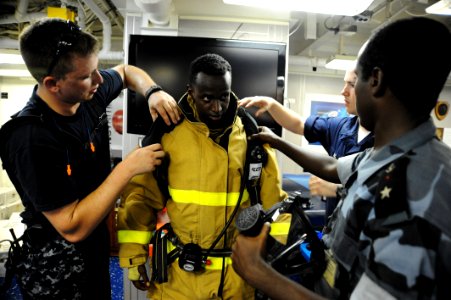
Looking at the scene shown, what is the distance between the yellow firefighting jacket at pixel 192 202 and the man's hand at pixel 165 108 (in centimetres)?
6

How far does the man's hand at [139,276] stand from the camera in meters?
1.71

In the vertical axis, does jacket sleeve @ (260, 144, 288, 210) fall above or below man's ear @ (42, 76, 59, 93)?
below

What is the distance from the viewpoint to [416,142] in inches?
34.4

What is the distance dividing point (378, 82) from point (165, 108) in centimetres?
112

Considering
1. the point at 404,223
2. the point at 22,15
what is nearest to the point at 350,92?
the point at 404,223

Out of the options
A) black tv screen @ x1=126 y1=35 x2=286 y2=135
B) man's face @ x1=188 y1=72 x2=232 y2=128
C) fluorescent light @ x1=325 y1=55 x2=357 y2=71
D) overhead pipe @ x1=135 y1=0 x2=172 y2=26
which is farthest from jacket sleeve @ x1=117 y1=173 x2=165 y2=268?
fluorescent light @ x1=325 y1=55 x2=357 y2=71

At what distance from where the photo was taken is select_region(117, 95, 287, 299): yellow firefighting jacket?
1.61 meters

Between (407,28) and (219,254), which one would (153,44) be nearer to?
(219,254)

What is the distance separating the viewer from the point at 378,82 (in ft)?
3.04

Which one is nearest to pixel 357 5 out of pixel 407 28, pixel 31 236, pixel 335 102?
pixel 407 28

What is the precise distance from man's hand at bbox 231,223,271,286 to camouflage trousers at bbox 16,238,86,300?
3.12 ft

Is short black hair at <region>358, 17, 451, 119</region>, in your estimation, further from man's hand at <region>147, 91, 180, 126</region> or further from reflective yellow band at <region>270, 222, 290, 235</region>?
man's hand at <region>147, 91, 180, 126</region>

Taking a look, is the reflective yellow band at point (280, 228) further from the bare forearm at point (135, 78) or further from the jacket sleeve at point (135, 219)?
the bare forearm at point (135, 78)

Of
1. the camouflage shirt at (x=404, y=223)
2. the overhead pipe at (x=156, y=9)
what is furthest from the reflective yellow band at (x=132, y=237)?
the overhead pipe at (x=156, y=9)
